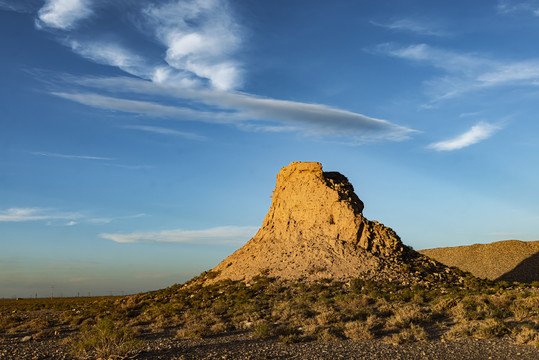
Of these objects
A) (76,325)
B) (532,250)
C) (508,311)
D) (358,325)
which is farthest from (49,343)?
(532,250)

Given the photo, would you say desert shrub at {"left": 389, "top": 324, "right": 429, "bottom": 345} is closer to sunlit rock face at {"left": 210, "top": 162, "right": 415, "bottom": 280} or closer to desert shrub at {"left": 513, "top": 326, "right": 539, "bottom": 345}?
desert shrub at {"left": 513, "top": 326, "right": 539, "bottom": 345}

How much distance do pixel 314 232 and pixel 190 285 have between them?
545 inches

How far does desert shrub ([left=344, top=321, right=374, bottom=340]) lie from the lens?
62.1ft

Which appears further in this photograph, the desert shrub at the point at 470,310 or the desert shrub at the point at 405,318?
the desert shrub at the point at 470,310

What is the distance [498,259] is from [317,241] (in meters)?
58.8

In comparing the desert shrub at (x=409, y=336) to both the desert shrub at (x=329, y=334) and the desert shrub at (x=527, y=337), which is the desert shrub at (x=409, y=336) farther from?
the desert shrub at (x=527, y=337)

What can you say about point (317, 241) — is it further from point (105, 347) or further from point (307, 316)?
point (105, 347)

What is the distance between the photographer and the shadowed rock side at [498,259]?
233 feet

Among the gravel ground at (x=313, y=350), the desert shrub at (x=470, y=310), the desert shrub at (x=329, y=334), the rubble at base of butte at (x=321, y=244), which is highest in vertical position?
the rubble at base of butte at (x=321, y=244)

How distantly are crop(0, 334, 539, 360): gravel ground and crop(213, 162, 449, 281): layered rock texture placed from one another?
16.4 m

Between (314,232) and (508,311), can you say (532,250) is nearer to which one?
(314,232)

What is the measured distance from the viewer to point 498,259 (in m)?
80.3

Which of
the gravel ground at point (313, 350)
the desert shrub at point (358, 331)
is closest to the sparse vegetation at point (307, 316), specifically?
the desert shrub at point (358, 331)

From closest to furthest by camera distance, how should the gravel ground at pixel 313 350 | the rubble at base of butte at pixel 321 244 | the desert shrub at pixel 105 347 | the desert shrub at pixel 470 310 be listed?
the gravel ground at pixel 313 350 → the desert shrub at pixel 105 347 → the desert shrub at pixel 470 310 → the rubble at base of butte at pixel 321 244
